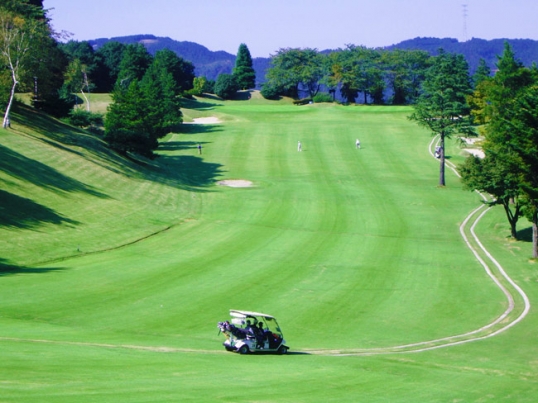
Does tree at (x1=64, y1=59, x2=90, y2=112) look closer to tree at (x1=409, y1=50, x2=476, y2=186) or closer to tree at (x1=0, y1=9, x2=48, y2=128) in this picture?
tree at (x1=0, y1=9, x2=48, y2=128)

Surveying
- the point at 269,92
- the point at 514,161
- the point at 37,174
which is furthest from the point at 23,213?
the point at 269,92

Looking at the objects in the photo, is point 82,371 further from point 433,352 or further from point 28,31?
point 28,31

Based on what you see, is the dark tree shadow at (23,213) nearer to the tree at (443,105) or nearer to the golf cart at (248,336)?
the golf cart at (248,336)

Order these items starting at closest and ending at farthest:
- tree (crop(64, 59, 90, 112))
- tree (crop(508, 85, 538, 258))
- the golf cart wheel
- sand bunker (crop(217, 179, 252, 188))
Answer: the golf cart wheel → tree (crop(508, 85, 538, 258)) → sand bunker (crop(217, 179, 252, 188)) → tree (crop(64, 59, 90, 112))

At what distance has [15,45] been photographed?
74125mm

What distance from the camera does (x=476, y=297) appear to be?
42.5 m

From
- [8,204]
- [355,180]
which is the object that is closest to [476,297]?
[8,204]

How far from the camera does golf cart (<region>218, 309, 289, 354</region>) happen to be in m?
28.4

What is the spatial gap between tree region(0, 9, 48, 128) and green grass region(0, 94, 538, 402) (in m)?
5.43

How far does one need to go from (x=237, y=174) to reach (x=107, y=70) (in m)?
93.2

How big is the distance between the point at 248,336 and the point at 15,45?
5617cm

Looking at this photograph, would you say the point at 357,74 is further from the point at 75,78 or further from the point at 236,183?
the point at 236,183

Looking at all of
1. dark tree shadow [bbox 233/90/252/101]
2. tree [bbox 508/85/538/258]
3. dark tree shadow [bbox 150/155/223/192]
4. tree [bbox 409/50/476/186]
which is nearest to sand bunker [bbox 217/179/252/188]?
dark tree shadow [bbox 150/155/223/192]

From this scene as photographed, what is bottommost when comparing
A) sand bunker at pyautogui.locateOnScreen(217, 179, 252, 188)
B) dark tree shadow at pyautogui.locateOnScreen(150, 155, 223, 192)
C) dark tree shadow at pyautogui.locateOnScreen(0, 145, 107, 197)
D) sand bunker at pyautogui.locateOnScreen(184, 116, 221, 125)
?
sand bunker at pyautogui.locateOnScreen(217, 179, 252, 188)
